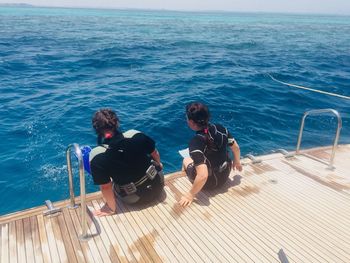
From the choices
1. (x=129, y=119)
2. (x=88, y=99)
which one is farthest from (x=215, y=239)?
(x=88, y=99)

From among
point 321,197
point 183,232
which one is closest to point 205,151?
point 183,232

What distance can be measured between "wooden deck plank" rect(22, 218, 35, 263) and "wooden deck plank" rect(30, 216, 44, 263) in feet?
0.13

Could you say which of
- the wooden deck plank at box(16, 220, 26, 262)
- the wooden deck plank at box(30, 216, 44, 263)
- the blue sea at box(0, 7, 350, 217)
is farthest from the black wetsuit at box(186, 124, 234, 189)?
the blue sea at box(0, 7, 350, 217)

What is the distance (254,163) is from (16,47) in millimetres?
24313

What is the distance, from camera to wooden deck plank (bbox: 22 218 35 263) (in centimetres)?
414

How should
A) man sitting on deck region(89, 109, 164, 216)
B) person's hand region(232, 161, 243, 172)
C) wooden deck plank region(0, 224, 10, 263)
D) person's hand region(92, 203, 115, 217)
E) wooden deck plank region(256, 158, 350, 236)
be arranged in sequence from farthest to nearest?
1. person's hand region(232, 161, 243, 172)
2. wooden deck plank region(256, 158, 350, 236)
3. person's hand region(92, 203, 115, 217)
4. man sitting on deck region(89, 109, 164, 216)
5. wooden deck plank region(0, 224, 10, 263)

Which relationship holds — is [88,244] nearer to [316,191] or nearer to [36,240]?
[36,240]

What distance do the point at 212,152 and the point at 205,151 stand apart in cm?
14

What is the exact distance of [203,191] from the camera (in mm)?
5816

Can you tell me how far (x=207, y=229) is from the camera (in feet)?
15.6

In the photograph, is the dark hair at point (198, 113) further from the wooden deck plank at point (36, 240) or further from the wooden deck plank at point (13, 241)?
the wooden deck plank at point (13, 241)

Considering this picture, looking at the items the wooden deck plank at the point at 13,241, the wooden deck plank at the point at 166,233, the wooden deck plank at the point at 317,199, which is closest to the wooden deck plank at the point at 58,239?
the wooden deck plank at the point at 13,241

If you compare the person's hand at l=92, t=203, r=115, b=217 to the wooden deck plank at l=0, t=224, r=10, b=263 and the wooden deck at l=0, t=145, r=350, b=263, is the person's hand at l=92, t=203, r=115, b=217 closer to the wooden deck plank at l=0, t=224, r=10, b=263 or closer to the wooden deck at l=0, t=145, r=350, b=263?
the wooden deck at l=0, t=145, r=350, b=263

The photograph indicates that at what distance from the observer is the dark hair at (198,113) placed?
16.0 feet
